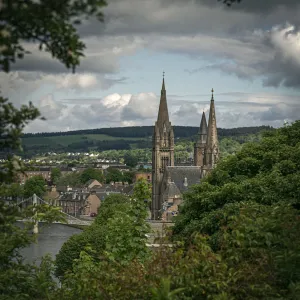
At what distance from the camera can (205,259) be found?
10.5 meters

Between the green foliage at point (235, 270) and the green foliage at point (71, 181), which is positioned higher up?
the green foliage at point (235, 270)

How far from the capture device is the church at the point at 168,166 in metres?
85.6

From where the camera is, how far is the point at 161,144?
89312 millimetres

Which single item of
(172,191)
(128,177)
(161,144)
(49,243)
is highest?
(161,144)

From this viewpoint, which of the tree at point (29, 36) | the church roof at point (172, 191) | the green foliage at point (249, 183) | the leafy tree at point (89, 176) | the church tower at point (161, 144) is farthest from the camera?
the leafy tree at point (89, 176)

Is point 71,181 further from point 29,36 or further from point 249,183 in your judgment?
point 29,36

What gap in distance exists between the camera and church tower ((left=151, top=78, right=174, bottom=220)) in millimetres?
88625

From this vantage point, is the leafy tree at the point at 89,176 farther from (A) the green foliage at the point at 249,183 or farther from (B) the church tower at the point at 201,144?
(A) the green foliage at the point at 249,183

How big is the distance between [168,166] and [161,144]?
3807mm

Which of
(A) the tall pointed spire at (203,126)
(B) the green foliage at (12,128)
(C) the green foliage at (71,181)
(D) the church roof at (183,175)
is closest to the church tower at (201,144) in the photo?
(A) the tall pointed spire at (203,126)

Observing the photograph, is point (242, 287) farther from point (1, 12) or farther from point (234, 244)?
point (1, 12)

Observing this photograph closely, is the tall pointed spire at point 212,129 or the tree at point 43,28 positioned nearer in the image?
the tree at point 43,28

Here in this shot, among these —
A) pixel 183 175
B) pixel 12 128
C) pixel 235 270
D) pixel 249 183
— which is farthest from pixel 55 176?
pixel 12 128

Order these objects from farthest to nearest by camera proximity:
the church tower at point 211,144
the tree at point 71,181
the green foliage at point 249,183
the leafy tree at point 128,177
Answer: the leafy tree at point 128,177, the tree at point 71,181, the church tower at point 211,144, the green foliage at point 249,183
